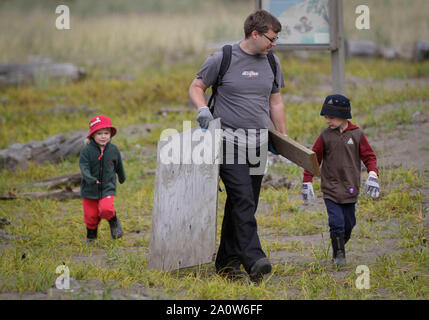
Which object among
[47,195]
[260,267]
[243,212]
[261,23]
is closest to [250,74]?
[261,23]

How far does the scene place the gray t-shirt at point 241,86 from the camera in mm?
4547

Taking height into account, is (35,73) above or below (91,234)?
above

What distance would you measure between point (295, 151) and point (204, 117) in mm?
772

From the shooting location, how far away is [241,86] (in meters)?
4.55

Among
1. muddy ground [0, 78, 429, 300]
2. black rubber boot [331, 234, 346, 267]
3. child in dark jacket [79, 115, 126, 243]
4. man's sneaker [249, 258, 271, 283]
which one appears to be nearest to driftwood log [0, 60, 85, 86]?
muddy ground [0, 78, 429, 300]

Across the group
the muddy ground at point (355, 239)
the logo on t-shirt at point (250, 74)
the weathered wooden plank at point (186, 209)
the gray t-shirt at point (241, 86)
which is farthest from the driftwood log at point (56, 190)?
the logo on t-shirt at point (250, 74)

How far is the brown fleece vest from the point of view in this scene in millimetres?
4918

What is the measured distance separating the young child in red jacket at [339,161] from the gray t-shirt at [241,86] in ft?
2.06

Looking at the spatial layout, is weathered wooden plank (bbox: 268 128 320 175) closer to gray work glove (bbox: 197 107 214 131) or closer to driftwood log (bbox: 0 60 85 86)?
gray work glove (bbox: 197 107 214 131)

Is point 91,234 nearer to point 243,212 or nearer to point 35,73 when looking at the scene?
point 243,212

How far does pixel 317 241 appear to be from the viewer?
19.4 ft

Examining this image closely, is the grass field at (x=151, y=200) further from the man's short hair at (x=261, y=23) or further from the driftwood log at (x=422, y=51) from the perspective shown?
the man's short hair at (x=261, y=23)

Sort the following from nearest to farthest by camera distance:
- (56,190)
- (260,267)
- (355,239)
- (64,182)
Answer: (260,267) → (355,239) → (56,190) → (64,182)

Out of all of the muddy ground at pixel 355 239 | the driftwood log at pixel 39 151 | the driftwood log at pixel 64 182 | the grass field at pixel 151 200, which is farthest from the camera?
the driftwood log at pixel 39 151
